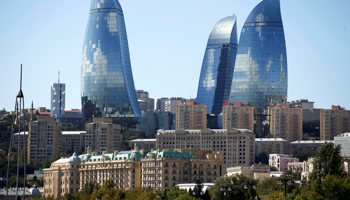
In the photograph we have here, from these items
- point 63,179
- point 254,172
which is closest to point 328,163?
point 254,172

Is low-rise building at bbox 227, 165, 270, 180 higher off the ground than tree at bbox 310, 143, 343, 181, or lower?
lower

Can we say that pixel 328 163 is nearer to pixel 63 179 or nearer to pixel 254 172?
pixel 254 172

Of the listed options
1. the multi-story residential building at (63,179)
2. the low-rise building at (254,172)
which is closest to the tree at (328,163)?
the low-rise building at (254,172)

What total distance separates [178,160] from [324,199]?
74908mm

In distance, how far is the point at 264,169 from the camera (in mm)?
179750

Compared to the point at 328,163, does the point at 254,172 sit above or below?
below

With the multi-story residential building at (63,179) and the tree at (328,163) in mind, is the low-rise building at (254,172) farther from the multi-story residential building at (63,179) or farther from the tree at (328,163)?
the tree at (328,163)

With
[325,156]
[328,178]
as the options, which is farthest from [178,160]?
[328,178]

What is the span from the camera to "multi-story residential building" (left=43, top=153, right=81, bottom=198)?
603 ft

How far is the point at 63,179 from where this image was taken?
185875mm

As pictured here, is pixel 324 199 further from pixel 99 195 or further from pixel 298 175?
pixel 298 175

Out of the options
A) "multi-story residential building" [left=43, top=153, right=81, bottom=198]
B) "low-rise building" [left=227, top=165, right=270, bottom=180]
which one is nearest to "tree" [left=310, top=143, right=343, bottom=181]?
"low-rise building" [left=227, top=165, right=270, bottom=180]

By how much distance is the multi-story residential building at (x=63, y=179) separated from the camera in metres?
184

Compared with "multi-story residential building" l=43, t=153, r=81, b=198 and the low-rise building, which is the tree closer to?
the low-rise building
